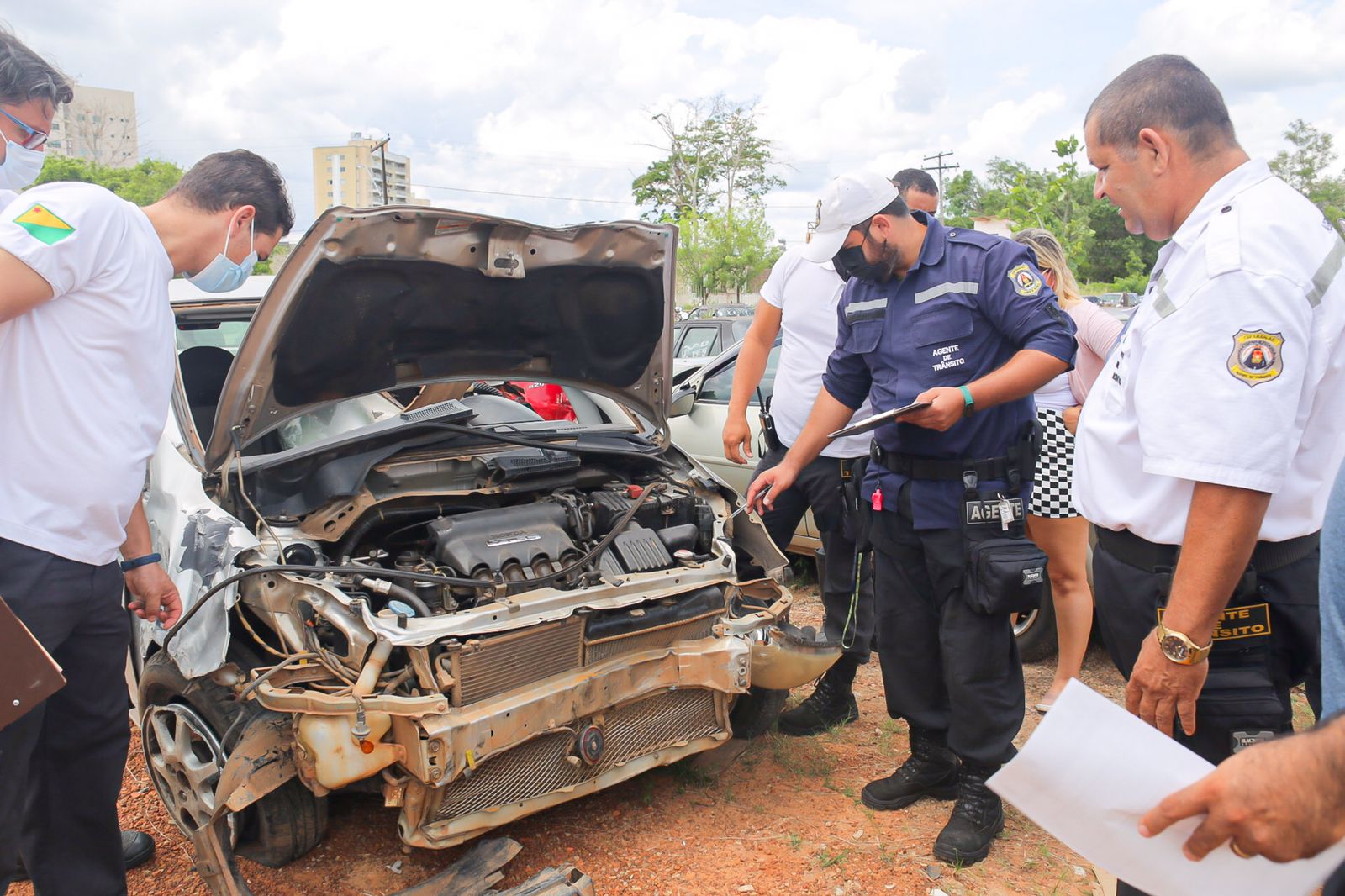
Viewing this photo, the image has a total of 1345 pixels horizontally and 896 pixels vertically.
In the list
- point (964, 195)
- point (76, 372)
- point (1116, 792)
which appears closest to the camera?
point (1116, 792)

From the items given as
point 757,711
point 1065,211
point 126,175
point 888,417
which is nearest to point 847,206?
point 888,417

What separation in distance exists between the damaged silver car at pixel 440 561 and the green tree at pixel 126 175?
29582 mm

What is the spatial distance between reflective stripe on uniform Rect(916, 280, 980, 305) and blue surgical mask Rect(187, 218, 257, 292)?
1905 millimetres

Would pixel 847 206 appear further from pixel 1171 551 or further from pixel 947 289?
pixel 1171 551

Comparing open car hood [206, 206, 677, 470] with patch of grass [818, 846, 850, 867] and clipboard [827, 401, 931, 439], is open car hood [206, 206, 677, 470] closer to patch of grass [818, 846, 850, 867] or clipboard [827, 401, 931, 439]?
clipboard [827, 401, 931, 439]

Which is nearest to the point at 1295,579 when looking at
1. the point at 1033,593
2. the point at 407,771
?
the point at 1033,593

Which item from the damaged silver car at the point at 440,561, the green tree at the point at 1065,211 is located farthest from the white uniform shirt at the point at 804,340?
the green tree at the point at 1065,211

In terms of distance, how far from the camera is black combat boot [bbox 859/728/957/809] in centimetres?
309

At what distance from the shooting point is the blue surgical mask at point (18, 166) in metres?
2.78

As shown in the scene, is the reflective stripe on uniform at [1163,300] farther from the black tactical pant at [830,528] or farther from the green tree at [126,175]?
the green tree at [126,175]

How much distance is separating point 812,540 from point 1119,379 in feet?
10.8

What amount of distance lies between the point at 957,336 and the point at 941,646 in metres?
0.98

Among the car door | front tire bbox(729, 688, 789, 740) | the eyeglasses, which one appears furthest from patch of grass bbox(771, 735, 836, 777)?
the eyeglasses

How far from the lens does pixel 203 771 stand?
2.51m
